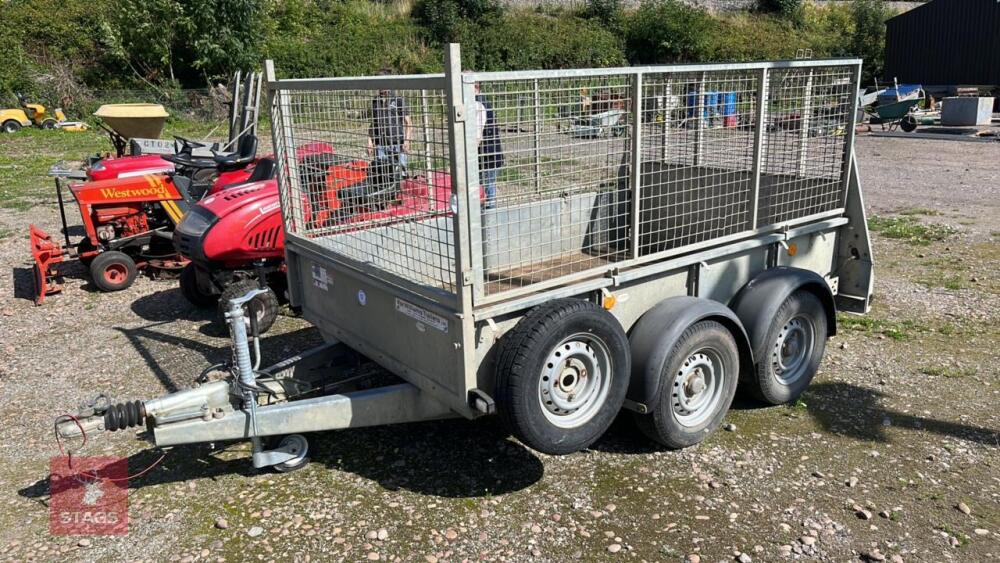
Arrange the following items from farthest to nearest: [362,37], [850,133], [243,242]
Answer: [362,37]
[243,242]
[850,133]

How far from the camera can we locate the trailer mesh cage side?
11.9 ft

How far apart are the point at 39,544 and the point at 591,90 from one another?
3.61 meters

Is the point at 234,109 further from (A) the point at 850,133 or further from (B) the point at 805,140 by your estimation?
(A) the point at 850,133

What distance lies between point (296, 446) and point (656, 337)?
2.14 meters

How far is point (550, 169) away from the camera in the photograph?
17.0 ft

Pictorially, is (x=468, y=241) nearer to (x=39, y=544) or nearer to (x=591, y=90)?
(x=591, y=90)

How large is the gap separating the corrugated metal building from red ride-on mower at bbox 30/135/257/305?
121 ft

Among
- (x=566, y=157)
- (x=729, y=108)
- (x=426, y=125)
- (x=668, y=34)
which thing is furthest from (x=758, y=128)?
(x=668, y=34)

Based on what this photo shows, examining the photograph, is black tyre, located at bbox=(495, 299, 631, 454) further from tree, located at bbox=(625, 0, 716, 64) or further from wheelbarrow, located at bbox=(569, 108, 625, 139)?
tree, located at bbox=(625, 0, 716, 64)

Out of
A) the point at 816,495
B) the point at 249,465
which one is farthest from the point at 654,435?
the point at 249,465

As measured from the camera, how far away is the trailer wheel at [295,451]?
4.31 metres

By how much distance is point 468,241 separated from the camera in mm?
3475

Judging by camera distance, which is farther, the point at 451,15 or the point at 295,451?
the point at 451,15

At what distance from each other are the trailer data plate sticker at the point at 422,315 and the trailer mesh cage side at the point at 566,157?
4.1 inches
